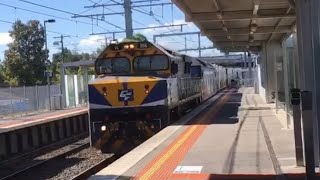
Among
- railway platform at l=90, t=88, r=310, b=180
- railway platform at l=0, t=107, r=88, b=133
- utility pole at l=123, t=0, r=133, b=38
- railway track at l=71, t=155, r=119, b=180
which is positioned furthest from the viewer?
utility pole at l=123, t=0, r=133, b=38

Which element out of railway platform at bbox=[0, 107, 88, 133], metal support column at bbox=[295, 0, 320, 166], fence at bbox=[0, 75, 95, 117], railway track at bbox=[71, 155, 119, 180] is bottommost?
railway track at bbox=[71, 155, 119, 180]

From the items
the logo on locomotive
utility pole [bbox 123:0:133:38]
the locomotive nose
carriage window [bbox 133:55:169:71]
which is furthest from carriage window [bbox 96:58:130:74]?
utility pole [bbox 123:0:133:38]

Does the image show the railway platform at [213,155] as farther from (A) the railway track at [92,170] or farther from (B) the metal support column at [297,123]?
(A) the railway track at [92,170]

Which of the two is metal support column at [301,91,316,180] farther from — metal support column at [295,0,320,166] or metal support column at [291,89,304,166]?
metal support column at [291,89,304,166]

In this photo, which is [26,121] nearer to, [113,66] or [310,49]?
[113,66]

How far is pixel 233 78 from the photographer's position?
8012 cm

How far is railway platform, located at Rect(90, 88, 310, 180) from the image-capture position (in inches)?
372

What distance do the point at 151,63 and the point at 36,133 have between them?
781 centimetres

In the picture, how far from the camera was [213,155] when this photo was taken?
448 inches

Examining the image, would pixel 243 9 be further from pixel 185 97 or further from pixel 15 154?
pixel 15 154

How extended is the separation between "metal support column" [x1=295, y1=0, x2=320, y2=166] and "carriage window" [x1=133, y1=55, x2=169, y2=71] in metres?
8.21

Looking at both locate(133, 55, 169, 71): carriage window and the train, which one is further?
locate(133, 55, 169, 71): carriage window

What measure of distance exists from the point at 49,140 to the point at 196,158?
14965 millimetres

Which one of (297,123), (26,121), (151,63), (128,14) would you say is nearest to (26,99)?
(128,14)
